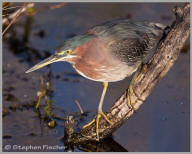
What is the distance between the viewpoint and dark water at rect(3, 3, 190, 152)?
4.71 metres

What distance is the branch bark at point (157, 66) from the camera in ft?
13.1

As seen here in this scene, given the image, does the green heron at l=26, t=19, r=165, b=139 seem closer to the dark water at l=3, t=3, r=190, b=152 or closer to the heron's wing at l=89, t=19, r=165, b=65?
the heron's wing at l=89, t=19, r=165, b=65

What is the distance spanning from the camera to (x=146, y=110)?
5246 mm

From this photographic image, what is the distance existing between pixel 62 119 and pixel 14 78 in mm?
1397

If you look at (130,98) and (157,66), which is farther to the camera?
(130,98)

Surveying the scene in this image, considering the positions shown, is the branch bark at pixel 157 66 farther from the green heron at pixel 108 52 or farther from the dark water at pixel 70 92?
the dark water at pixel 70 92

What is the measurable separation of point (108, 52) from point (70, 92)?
186 centimetres

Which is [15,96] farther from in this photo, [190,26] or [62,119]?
[190,26]

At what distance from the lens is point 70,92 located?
224 inches

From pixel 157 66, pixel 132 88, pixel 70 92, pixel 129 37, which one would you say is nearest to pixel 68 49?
pixel 129 37

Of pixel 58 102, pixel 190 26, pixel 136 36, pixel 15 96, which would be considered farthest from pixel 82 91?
pixel 190 26

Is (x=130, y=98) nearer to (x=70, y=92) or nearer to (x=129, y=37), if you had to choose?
(x=129, y=37)

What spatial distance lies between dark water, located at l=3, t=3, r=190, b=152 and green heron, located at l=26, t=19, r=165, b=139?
91 cm

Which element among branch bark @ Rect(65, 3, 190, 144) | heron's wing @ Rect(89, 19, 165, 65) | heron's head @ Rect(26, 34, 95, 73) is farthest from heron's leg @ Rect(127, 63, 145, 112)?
heron's head @ Rect(26, 34, 95, 73)
